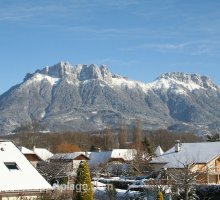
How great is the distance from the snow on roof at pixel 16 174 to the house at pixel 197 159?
21.0 meters

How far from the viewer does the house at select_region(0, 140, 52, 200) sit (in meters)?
28.3

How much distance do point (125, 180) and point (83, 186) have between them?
22.7 meters

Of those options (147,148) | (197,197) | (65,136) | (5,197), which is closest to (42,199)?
(5,197)

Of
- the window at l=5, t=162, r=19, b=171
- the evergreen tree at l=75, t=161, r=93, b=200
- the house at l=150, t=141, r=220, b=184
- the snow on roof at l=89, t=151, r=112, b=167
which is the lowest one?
the evergreen tree at l=75, t=161, r=93, b=200

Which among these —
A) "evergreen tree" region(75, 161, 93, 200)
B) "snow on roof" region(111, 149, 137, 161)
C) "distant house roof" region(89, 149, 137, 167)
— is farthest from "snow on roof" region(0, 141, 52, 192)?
"snow on roof" region(111, 149, 137, 161)

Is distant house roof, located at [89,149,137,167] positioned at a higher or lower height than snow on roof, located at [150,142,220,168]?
higher

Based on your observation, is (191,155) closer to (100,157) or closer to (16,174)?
(16,174)

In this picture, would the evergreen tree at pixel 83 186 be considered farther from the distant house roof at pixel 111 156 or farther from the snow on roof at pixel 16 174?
the distant house roof at pixel 111 156

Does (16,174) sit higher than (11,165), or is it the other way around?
(11,165)

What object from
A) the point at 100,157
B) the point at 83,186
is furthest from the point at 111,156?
the point at 83,186

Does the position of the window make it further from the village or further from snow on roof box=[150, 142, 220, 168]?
snow on roof box=[150, 142, 220, 168]

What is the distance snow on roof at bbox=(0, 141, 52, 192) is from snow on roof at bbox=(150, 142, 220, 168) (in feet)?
74.1

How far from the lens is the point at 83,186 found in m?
28.0

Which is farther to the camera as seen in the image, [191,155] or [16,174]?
[191,155]
